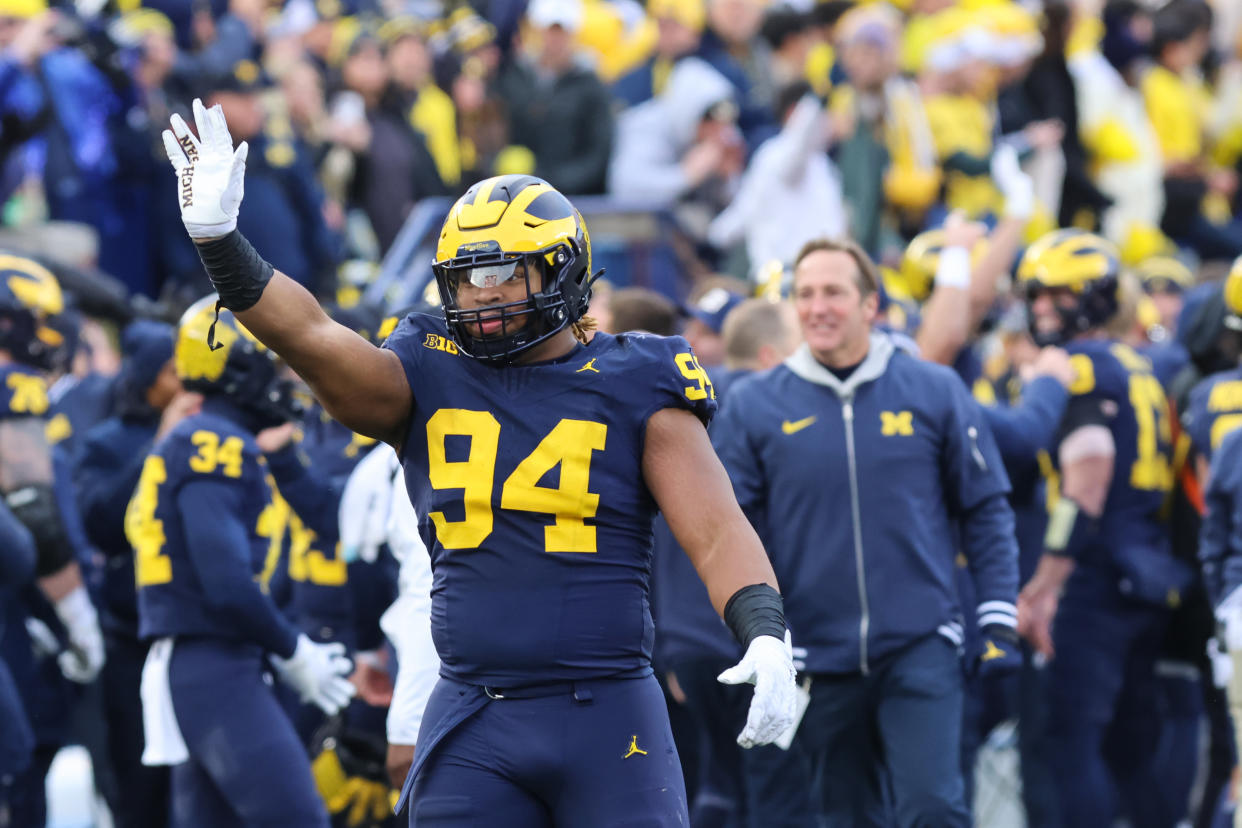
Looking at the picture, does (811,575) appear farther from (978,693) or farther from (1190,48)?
(1190,48)

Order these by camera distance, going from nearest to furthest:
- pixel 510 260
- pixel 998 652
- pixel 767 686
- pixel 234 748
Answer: pixel 767 686 → pixel 510 260 → pixel 234 748 → pixel 998 652

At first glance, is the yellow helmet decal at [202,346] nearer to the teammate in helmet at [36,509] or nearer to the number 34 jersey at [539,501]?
the teammate in helmet at [36,509]

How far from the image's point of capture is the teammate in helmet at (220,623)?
234 inches

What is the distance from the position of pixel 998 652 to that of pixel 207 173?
3.39 m

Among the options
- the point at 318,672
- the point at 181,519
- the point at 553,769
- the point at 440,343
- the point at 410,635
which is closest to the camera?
the point at 553,769

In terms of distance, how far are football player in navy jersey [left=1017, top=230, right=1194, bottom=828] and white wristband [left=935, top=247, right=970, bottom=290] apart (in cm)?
68

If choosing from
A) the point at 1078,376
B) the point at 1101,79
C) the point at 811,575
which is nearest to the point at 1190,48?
the point at 1101,79

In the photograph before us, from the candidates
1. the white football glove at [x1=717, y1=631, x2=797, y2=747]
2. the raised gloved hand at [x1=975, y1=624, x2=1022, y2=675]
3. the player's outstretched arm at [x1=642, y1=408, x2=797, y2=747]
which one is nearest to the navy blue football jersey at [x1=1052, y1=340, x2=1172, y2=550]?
the raised gloved hand at [x1=975, y1=624, x2=1022, y2=675]

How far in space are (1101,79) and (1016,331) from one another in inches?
200

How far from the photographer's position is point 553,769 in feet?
13.3

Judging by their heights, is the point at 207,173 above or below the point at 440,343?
above

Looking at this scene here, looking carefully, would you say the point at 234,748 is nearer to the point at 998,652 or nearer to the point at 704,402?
the point at 704,402

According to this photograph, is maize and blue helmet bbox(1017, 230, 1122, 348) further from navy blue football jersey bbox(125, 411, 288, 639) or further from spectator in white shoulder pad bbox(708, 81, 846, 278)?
navy blue football jersey bbox(125, 411, 288, 639)

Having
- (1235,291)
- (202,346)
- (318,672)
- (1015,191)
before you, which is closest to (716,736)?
(318,672)
